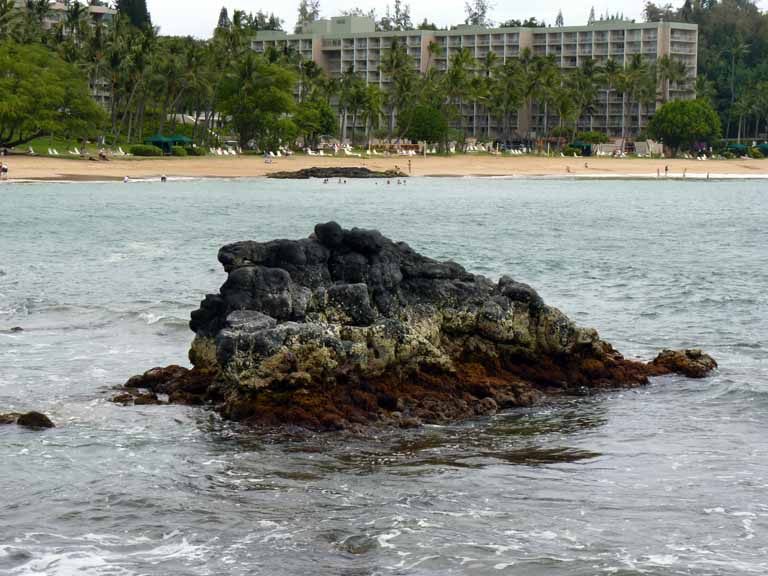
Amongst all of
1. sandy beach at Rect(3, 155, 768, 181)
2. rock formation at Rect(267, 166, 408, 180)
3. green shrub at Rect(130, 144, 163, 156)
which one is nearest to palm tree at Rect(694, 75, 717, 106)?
sandy beach at Rect(3, 155, 768, 181)

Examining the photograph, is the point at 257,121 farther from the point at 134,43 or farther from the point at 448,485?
the point at 448,485

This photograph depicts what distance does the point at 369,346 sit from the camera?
1495 centimetres

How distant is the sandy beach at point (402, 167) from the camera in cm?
8912

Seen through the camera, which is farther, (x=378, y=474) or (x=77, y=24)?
(x=77, y=24)

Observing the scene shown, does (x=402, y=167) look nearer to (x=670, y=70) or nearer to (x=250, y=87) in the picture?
(x=250, y=87)

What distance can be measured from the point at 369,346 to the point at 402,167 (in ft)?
350

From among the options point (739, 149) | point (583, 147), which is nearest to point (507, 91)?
point (583, 147)

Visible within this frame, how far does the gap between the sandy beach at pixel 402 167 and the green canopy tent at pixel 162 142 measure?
345cm

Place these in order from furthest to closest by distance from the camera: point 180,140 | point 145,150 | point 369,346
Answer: point 180,140
point 145,150
point 369,346

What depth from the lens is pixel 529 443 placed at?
13.7 meters

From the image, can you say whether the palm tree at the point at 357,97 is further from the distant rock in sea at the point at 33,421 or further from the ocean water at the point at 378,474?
the distant rock in sea at the point at 33,421

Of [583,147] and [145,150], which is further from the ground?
[583,147]

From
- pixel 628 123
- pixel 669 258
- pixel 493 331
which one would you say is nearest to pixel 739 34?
pixel 628 123

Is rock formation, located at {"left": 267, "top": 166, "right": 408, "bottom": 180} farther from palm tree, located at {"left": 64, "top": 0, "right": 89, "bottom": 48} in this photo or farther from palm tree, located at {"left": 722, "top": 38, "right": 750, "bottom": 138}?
palm tree, located at {"left": 722, "top": 38, "right": 750, "bottom": 138}
